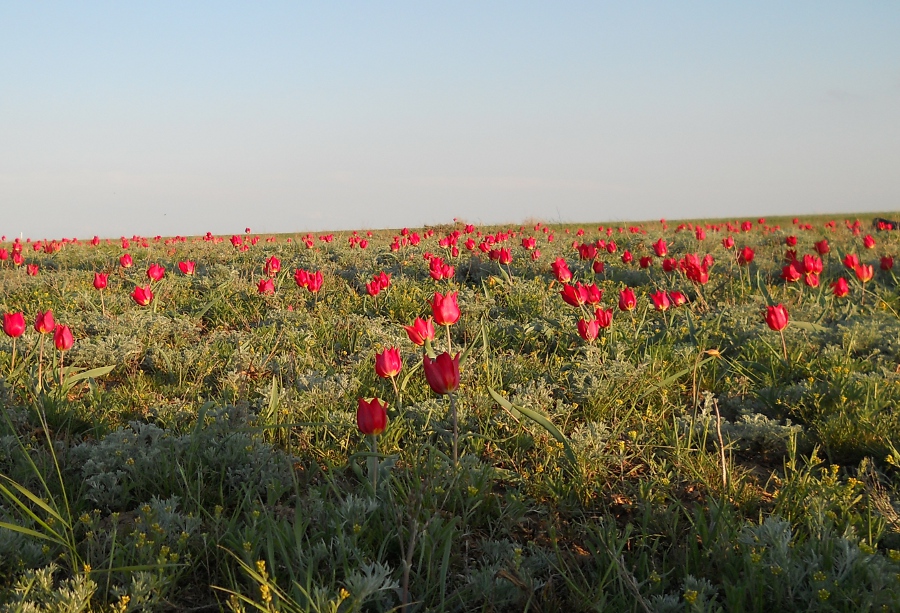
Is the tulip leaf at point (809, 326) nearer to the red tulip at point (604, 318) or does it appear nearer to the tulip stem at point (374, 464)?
the red tulip at point (604, 318)

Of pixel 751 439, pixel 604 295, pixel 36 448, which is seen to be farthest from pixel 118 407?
pixel 604 295

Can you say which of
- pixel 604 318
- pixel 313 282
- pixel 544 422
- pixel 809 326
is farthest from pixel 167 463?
pixel 809 326

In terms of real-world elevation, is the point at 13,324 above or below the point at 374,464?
above

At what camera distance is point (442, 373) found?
237 cm

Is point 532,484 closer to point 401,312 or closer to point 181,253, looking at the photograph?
point 401,312

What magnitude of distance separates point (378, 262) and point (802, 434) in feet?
20.9

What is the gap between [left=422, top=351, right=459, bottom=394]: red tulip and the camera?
2.36m

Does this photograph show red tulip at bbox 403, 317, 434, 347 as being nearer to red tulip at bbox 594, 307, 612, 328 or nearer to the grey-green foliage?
the grey-green foliage

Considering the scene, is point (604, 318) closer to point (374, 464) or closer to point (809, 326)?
point (809, 326)

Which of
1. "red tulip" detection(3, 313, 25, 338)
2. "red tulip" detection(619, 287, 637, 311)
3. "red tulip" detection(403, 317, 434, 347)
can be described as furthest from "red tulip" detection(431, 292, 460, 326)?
"red tulip" detection(3, 313, 25, 338)

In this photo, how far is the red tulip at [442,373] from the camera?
93.0 inches

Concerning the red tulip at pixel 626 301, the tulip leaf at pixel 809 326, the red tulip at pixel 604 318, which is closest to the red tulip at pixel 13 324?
the red tulip at pixel 604 318

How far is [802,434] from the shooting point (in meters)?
3.23

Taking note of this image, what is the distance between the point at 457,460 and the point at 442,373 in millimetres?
515
